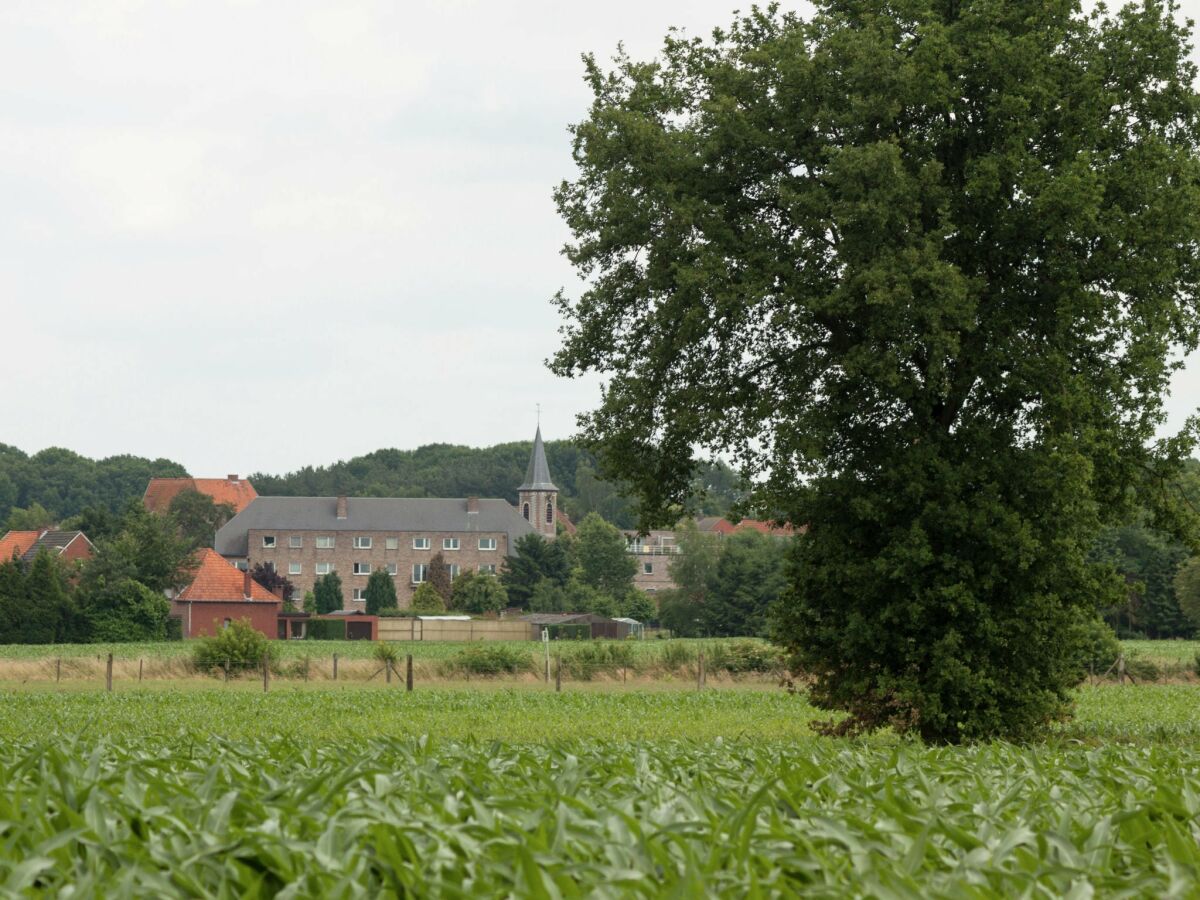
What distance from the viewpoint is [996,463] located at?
21.0 meters

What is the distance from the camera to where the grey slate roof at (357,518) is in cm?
13125

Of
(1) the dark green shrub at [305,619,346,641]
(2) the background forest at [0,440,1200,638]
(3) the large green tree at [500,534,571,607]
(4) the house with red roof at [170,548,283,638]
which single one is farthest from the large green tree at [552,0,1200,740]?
(2) the background forest at [0,440,1200,638]

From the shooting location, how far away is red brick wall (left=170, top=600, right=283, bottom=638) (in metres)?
89.6

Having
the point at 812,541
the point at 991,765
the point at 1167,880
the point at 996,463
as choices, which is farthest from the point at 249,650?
the point at 1167,880

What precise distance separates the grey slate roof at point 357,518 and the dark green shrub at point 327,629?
36.2m

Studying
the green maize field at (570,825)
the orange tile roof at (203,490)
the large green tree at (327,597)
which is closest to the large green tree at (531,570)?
the large green tree at (327,597)

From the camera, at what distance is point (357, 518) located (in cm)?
13225

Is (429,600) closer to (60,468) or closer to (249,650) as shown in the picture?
(249,650)

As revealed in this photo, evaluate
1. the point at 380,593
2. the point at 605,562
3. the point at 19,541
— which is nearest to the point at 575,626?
the point at 605,562

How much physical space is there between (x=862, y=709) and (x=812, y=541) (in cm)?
281

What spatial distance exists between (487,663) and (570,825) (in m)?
44.8

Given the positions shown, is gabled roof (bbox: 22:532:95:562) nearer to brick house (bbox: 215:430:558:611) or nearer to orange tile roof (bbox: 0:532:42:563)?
orange tile roof (bbox: 0:532:42:563)

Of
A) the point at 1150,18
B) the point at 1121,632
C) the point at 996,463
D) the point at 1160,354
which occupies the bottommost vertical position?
the point at 1121,632

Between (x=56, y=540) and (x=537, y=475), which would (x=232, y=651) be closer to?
(x=56, y=540)
